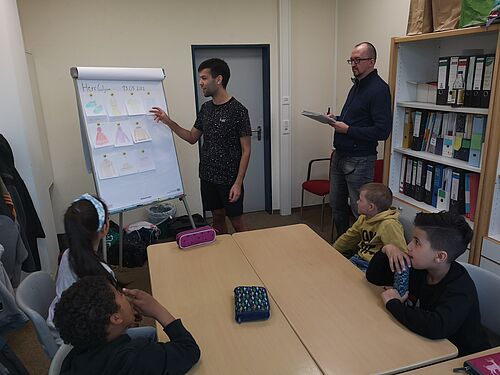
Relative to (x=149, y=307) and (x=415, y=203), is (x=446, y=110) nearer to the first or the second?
(x=415, y=203)

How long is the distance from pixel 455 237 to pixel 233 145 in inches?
66.1

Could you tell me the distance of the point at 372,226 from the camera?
2.01 meters

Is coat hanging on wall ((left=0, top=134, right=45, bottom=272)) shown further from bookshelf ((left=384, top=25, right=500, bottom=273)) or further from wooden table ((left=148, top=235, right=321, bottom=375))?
bookshelf ((left=384, top=25, right=500, bottom=273))

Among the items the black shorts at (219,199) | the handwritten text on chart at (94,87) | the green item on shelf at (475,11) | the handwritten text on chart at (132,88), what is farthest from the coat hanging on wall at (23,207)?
the green item on shelf at (475,11)

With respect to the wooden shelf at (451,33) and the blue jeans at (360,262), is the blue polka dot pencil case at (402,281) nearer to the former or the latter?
the blue jeans at (360,262)

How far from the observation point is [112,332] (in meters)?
1.08

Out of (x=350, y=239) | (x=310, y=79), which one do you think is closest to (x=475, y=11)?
(x=350, y=239)

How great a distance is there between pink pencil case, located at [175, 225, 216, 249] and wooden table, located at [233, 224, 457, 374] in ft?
0.59

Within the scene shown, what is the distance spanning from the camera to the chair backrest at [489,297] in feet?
4.78

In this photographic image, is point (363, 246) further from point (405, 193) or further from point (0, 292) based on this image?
point (0, 292)

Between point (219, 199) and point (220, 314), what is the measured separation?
1541mm

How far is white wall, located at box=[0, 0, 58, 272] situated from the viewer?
2.53 meters

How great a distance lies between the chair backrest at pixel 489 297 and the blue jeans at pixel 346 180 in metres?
1.29

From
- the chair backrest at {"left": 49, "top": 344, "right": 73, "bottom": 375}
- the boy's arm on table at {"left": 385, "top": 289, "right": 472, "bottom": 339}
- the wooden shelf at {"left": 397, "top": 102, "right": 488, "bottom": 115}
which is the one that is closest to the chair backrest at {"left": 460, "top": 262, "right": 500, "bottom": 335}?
the boy's arm on table at {"left": 385, "top": 289, "right": 472, "bottom": 339}
